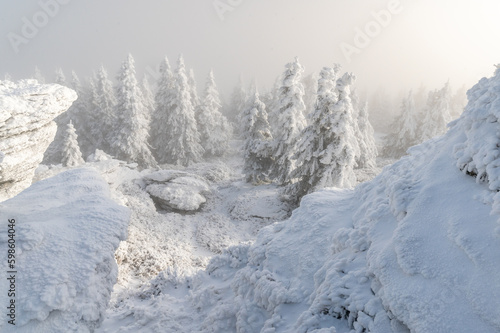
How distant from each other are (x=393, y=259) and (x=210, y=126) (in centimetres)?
3484

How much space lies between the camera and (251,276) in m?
6.09

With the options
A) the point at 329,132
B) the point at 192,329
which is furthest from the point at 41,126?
the point at 329,132

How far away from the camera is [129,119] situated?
29.0 metres

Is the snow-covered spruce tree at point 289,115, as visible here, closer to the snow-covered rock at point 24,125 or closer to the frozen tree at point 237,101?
the snow-covered rock at point 24,125

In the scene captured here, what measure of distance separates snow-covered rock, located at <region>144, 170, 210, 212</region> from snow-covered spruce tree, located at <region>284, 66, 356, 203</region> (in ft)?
24.6

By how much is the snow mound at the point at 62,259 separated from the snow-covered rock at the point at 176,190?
1103 cm

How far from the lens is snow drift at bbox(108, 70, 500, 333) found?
132 inches

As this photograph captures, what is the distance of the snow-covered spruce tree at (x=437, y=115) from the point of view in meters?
34.6

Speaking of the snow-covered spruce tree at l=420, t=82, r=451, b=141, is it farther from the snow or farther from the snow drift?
the snow drift

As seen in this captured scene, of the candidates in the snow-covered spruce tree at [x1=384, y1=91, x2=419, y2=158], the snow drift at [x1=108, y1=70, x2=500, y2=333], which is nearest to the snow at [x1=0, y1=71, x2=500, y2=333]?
the snow drift at [x1=108, y1=70, x2=500, y2=333]

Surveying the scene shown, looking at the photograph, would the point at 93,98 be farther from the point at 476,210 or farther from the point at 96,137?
the point at 476,210

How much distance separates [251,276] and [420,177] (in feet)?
12.7

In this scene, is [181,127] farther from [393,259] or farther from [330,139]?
[393,259]

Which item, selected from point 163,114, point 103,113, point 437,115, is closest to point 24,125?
point 163,114
